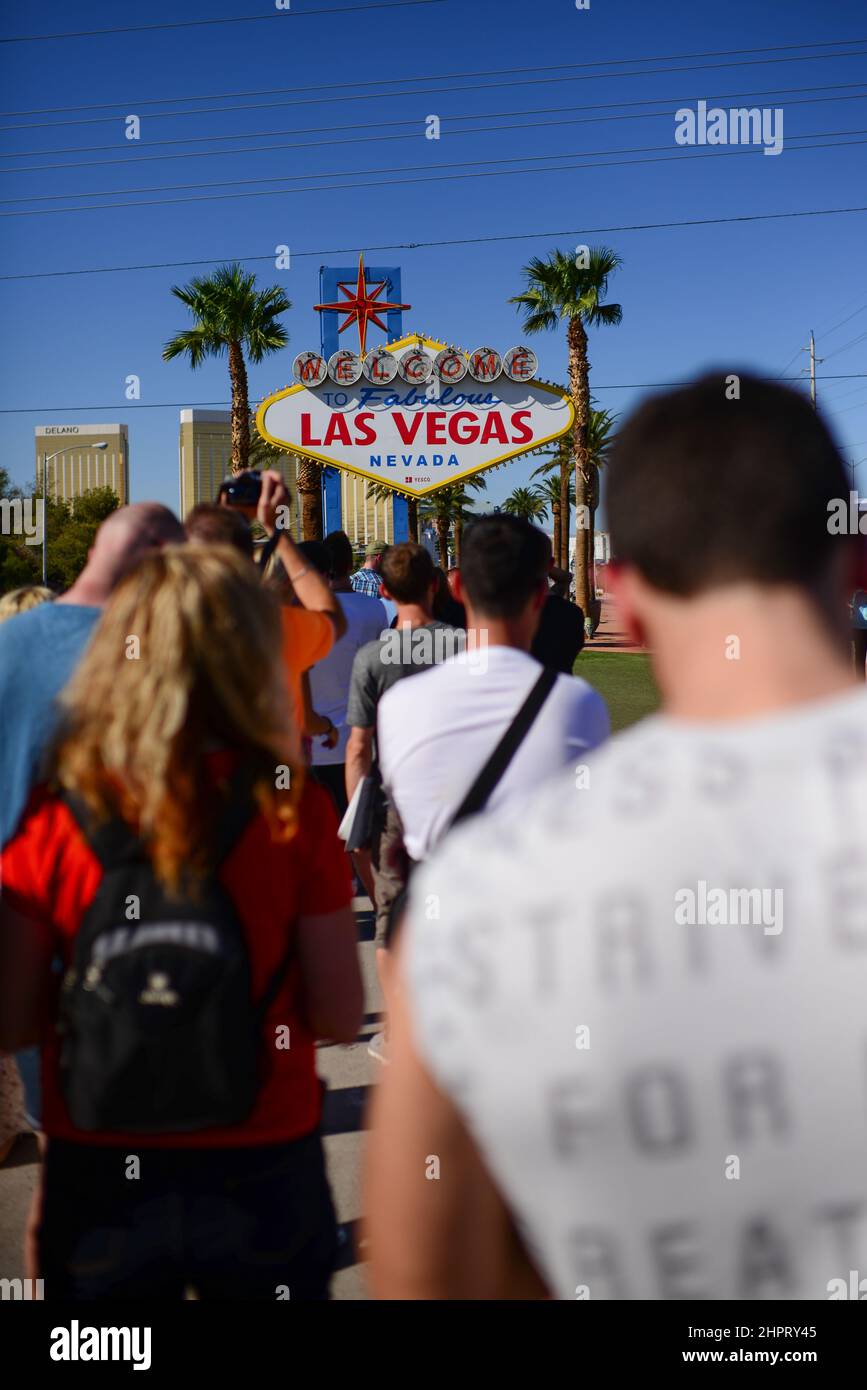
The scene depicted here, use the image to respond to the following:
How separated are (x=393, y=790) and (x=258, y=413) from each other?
55.8 feet

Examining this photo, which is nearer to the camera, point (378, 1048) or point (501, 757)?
point (501, 757)

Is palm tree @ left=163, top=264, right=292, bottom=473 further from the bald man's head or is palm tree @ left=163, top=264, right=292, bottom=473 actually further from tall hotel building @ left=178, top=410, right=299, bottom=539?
tall hotel building @ left=178, top=410, right=299, bottom=539

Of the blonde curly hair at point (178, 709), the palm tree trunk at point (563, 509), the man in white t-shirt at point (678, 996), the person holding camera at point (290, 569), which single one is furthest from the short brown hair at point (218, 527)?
the palm tree trunk at point (563, 509)

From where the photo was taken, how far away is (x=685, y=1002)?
1061 millimetres

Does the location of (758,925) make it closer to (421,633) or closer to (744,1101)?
(744,1101)

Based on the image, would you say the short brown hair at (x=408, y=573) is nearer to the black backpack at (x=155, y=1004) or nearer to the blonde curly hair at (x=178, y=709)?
the blonde curly hair at (x=178, y=709)

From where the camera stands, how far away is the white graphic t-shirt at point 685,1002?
3.45ft

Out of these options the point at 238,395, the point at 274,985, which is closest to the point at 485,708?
the point at 274,985

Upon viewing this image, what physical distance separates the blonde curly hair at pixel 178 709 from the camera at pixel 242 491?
2.24 m

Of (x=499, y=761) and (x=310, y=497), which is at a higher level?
(x=310, y=497)

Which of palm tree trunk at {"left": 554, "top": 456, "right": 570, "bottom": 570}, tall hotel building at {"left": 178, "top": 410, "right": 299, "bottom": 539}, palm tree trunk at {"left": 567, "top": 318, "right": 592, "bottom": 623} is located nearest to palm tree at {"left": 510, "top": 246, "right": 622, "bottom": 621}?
palm tree trunk at {"left": 567, "top": 318, "right": 592, "bottom": 623}

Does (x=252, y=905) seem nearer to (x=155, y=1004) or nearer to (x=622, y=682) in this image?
(x=155, y=1004)

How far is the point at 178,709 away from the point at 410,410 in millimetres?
18387

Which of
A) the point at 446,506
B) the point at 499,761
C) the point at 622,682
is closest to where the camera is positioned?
the point at 499,761
